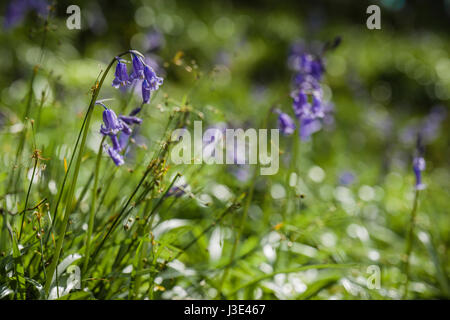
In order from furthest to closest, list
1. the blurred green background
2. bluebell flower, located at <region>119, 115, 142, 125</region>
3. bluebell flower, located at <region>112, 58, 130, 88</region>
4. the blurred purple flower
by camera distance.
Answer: the blurred green background, the blurred purple flower, bluebell flower, located at <region>119, 115, 142, 125</region>, bluebell flower, located at <region>112, 58, 130, 88</region>

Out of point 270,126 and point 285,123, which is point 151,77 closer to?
point 285,123

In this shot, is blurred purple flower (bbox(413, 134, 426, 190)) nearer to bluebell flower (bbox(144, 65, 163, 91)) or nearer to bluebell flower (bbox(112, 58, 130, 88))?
bluebell flower (bbox(144, 65, 163, 91))

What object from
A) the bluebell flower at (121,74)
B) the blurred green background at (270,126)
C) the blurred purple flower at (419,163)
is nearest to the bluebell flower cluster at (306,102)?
the blurred green background at (270,126)

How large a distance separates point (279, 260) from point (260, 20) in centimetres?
1165

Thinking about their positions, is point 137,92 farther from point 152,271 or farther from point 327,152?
point 327,152

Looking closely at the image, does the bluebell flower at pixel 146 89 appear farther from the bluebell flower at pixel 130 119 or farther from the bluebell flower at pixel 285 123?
the bluebell flower at pixel 285 123

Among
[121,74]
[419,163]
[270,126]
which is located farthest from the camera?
[270,126]

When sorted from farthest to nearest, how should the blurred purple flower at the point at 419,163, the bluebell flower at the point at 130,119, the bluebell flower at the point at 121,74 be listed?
the blurred purple flower at the point at 419,163
the bluebell flower at the point at 130,119
the bluebell flower at the point at 121,74

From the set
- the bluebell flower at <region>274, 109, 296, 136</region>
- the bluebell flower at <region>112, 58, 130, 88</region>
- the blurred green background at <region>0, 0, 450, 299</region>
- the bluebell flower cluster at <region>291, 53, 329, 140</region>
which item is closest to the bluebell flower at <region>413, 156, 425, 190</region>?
the blurred green background at <region>0, 0, 450, 299</region>

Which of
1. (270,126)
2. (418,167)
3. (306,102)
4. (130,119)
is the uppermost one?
(270,126)

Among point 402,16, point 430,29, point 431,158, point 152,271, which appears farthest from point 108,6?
point 430,29

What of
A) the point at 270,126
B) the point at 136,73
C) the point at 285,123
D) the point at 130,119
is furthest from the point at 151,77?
the point at 270,126

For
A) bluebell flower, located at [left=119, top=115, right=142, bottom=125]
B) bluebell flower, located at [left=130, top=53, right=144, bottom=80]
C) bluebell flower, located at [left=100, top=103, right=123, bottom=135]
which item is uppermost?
bluebell flower, located at [left=130, top=53, right=144, bottom=80]

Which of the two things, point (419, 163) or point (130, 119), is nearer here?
point (130, 119)
